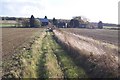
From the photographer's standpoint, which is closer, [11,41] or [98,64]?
[98,64]

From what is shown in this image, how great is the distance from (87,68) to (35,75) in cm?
352

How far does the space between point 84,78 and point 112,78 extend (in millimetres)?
2007

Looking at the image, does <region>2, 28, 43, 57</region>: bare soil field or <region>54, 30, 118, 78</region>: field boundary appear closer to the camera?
<region>54, 30, 118, 78</region>: field boundary

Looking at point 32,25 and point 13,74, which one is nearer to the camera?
point 13,74

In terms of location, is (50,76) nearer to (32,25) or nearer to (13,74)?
(13,74)

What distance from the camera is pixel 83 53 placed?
21.0 meters

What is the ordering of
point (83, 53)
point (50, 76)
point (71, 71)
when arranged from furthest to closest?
point (83, 53)
point (71, 71)
point (50, 76)

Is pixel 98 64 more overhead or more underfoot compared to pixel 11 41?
Result: more underfoot

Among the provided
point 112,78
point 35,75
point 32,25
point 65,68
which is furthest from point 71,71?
point 32,25

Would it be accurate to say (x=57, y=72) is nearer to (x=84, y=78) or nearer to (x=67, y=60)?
(x=84, y=78)

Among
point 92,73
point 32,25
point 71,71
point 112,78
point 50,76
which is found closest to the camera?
point 112,78

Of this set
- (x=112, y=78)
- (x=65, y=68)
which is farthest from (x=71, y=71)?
(x=112, y=78)

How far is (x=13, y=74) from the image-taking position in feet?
48.4

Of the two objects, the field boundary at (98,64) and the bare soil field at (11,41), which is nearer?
the field boundary at (98,64)
